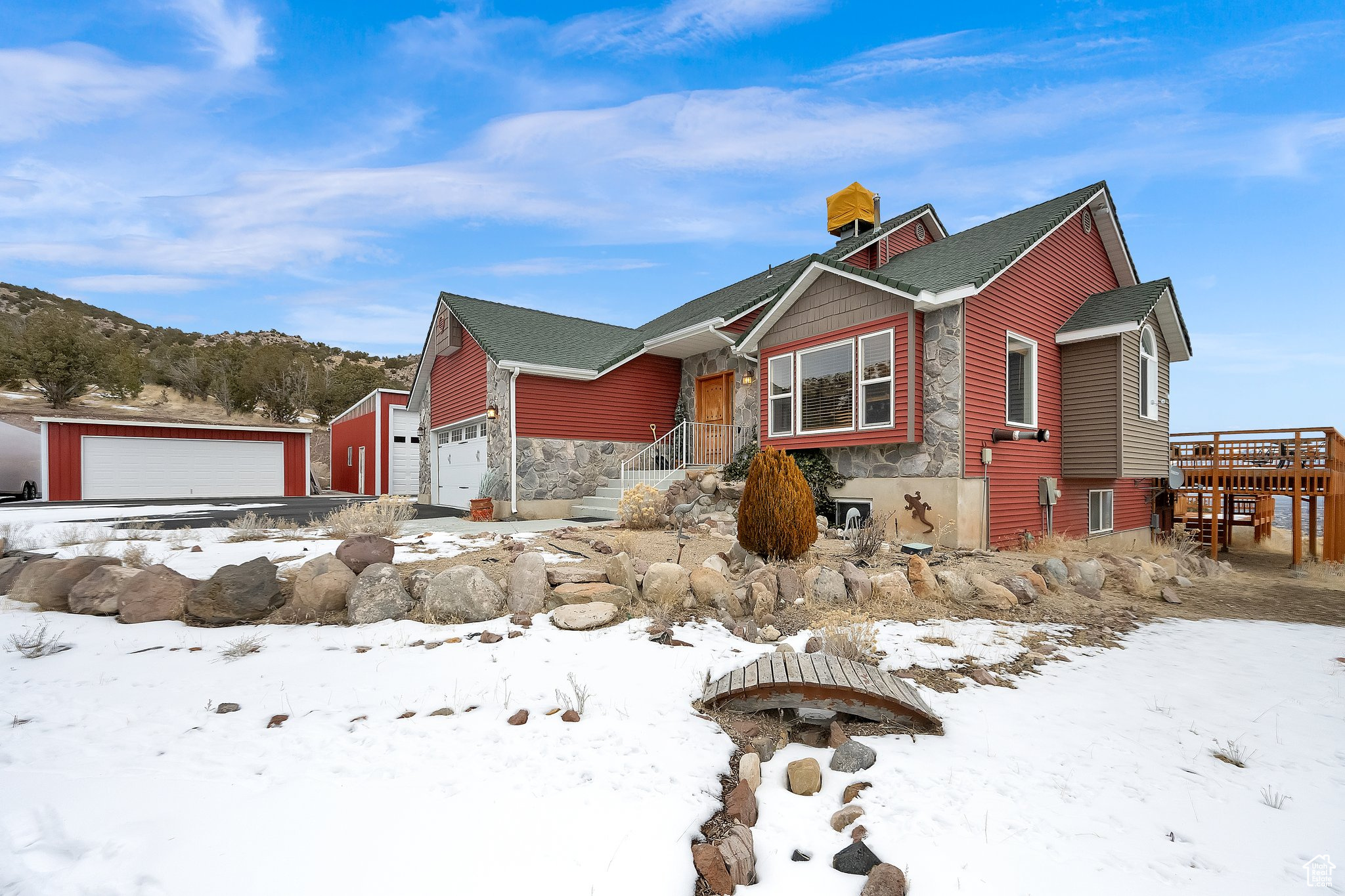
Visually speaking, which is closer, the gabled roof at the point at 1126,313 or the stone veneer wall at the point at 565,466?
the gabled roof at the point at 1126,313

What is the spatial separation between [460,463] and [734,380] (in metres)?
7.37

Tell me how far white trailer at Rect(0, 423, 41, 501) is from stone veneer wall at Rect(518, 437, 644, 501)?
65.9ft

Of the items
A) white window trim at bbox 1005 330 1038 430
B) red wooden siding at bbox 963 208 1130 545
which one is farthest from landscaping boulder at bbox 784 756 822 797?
white window trim at bbox 1005 330 1038 430

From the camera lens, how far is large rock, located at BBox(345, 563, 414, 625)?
15.2ft

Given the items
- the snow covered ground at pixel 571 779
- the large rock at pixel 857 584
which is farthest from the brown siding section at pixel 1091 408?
the large rock at pixel 857 584

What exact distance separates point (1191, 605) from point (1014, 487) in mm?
3415

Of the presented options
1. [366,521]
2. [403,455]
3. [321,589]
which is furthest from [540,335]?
[403,455]

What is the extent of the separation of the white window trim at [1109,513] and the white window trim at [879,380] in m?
5.68

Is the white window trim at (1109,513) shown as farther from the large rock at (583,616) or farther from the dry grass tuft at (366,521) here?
the dry grass tuft at (366,521)

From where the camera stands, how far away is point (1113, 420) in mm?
9930

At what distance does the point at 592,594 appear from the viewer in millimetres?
4949

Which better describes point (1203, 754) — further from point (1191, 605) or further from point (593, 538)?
point (593, 538)

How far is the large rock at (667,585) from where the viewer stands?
4.98m

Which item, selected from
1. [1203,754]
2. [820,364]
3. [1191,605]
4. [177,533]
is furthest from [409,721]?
[820,364]
